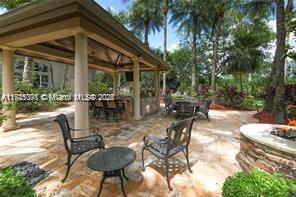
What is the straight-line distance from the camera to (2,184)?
1.48 metres

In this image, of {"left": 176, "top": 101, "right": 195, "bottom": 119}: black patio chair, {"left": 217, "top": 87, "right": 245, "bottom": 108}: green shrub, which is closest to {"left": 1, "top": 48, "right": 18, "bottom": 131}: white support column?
{"left": 176, "top": 101, "right": 195, "bottom": 119}: black patio chair

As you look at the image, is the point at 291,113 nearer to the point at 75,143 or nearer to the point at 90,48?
the point at 75,143

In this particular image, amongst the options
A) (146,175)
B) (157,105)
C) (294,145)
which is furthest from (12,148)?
(157,105)

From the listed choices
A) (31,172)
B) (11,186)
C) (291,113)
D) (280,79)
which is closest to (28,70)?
(31,172)

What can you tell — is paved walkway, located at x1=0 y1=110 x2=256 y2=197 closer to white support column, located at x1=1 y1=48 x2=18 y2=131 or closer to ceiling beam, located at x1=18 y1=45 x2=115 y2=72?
white support column, located at x1=1 y1=48 x2=18 y2=131

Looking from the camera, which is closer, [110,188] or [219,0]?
[110,188]

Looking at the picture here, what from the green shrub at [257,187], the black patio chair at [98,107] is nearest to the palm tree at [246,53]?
the black patio chair at [98,107]

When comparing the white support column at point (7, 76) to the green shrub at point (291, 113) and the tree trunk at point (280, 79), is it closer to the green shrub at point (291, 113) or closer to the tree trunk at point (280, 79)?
the tree trunk at point (280, 79)

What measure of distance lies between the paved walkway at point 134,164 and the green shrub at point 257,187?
720 mm

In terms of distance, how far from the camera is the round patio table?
2.24m

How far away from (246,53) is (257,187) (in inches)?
525

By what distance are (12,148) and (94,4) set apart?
4025 millimetres

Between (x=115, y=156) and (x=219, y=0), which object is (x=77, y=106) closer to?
(x=115, y=156)

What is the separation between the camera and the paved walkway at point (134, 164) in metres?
2.56
